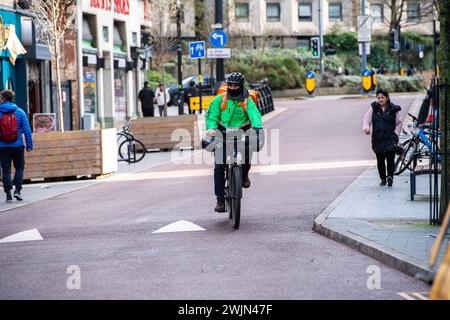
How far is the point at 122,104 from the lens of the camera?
4491cm

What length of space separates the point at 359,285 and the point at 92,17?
3326 cm

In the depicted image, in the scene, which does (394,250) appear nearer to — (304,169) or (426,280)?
(426,280)

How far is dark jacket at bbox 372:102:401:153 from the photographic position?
57.6 ft

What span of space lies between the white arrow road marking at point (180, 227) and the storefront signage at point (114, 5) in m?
28.0

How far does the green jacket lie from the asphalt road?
1.19 metres

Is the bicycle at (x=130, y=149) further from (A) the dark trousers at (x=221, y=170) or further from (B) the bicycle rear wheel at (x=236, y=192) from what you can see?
(B) the bicycle rear wheel at (x=236, y=192)

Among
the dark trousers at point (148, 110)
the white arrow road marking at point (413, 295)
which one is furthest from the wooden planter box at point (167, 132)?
the white arrow road marking at point (413, 295)

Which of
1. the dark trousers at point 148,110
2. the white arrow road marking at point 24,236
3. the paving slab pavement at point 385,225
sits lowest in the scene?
the white arrow road marking at point 24,236

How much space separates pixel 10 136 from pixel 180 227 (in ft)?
19.2

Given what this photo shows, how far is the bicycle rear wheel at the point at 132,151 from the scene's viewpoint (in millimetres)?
25594

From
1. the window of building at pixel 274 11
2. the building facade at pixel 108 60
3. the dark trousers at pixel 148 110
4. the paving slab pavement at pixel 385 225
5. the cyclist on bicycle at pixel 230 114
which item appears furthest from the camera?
the window of building at pixel 274 11

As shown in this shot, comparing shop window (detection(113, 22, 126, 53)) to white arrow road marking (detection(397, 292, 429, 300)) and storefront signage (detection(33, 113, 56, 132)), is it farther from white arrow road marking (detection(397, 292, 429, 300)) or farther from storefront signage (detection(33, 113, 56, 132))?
white arrow road marking (detection(397, 292, 429, 300))

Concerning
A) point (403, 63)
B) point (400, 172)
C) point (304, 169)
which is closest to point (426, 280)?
point (400, 172)
